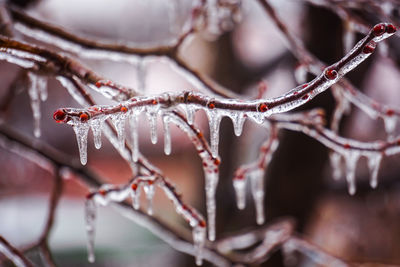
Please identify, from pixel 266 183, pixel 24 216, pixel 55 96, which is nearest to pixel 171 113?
pixel 266 183

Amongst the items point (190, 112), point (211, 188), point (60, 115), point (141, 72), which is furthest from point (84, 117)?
point (141, 72)

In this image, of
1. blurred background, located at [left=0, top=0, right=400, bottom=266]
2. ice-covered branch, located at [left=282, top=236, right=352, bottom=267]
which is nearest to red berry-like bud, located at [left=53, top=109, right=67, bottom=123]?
blurred background, located at [left=0, top=0, right=400, bottom=266]

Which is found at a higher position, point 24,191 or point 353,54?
point 24,191

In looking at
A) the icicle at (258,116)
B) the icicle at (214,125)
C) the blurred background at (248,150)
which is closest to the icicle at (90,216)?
the blurred background at (248,150)

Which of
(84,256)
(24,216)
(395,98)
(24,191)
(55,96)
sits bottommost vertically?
(84,256)

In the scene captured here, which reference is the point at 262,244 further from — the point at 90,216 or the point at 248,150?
the point at 248,150

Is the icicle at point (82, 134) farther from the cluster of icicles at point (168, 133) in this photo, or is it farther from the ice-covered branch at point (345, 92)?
the ice-covered branch at point (345, 92)

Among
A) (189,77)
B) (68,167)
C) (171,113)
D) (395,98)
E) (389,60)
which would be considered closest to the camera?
(171,113)

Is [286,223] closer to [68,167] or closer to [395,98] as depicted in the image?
[68,167]
